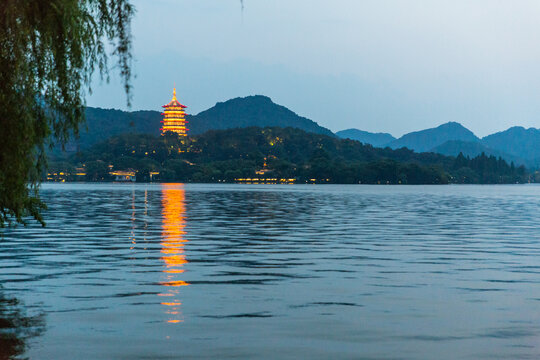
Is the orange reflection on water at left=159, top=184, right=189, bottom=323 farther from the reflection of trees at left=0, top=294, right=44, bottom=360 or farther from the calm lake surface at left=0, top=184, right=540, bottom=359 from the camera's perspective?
the reflection of trees at left=0, top=294, right=44, bottom=360

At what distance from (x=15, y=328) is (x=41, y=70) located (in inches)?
185

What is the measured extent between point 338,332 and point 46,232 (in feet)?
93.3

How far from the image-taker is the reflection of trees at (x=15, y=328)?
13.1 metres

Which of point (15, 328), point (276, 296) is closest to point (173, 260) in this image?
point (276, 296)

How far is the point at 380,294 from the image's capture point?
19.9m

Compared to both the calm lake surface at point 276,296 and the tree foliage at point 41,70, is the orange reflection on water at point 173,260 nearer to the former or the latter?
the calm lake surface at point 276,296

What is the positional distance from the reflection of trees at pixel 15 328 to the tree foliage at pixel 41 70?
85.7 inches

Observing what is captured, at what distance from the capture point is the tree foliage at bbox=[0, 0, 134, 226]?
14.3 metres

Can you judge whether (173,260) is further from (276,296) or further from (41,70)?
(41,70)

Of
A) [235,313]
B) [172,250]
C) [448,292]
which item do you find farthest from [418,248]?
[235,313]

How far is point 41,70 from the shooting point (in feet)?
49.0

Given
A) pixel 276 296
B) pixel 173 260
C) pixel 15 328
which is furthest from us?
pixel 173 260

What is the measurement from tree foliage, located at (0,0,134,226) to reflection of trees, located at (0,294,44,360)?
2.18 meters

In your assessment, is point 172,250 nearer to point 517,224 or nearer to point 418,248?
point 418,248
